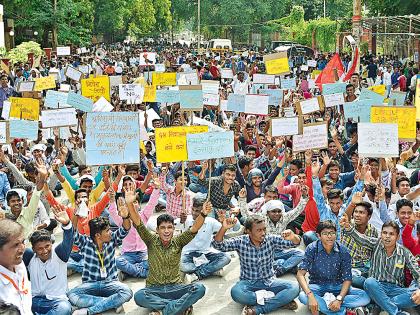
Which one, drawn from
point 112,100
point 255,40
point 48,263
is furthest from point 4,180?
point 255,40

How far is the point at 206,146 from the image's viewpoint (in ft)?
A: 23.4

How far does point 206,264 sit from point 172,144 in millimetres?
1390

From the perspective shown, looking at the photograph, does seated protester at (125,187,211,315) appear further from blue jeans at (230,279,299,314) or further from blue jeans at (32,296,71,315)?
blue jeans at (32,296,71,315)

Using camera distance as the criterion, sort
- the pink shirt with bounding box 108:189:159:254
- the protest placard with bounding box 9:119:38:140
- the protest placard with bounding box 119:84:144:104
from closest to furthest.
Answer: the pink shirt with bounding box 108:189:159:254
the protest placard with bounding box 9:119:38:140
the protest placard with bounding box 119:84:144:104

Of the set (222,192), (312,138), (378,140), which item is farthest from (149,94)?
(378,140)

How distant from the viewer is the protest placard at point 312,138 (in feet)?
26.7

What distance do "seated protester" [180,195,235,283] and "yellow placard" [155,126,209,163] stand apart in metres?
0.56

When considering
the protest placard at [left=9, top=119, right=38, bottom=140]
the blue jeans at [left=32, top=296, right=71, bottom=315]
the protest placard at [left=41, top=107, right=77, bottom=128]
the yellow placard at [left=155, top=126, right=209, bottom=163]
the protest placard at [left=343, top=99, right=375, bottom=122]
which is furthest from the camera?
the protest placard at [left=343, top=99, right=375, bottom=122]

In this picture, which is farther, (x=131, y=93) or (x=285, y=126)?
(x=131, y=93)

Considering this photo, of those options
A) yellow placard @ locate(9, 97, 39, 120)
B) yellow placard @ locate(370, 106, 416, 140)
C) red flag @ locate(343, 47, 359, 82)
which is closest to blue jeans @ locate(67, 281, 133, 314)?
yellow placard @ locate(370, 106, 416, 140)

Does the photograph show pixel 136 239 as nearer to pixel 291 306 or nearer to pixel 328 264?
pixel 291 306

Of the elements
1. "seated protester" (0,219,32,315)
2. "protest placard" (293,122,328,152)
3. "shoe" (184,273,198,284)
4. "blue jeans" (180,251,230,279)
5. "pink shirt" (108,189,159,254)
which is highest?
"protest placard" (293,122,328,152)

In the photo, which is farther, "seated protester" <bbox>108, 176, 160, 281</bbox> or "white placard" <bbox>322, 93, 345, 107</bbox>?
"white placard" <bbox>322, 93, 345, 107</bbox>

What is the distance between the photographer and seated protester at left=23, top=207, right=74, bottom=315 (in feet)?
18.9
